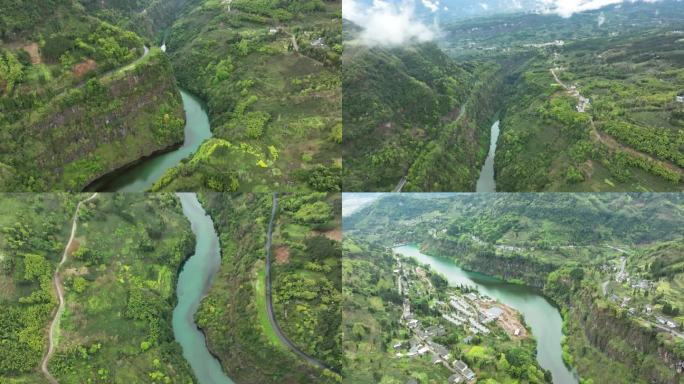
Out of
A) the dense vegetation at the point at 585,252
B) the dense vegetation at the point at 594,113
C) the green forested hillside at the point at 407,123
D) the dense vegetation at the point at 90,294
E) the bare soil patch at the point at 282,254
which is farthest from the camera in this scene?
the dense vegetation at the point at 594,113

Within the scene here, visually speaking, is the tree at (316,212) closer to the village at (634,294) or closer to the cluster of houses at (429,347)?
the cluster of houses at (429,347)

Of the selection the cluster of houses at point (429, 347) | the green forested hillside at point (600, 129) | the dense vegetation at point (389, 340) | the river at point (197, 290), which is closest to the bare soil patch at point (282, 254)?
the dense vegetation at point (389, 340)

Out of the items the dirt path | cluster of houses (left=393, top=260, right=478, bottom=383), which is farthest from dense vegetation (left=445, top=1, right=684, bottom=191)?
cluster of houses (left=393, top=260, right=478, bottom=383)

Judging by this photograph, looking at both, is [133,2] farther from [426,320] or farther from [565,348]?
[565,348]

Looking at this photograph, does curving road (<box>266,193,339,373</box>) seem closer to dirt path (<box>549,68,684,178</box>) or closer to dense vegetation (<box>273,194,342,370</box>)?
dense vegetation (<box>273,194,342,370</box>)

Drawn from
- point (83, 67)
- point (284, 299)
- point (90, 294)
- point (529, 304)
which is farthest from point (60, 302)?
point (529, 304)

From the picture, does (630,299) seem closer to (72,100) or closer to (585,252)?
(585,252)
